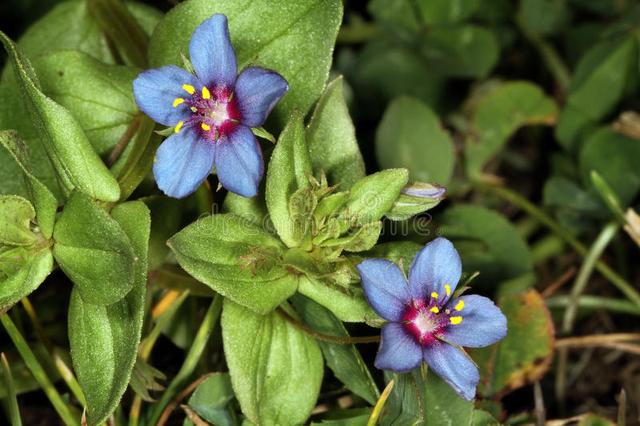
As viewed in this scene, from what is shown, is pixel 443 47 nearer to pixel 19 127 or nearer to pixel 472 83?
pixel 472 83

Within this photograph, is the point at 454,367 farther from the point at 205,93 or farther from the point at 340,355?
the point at 205,93

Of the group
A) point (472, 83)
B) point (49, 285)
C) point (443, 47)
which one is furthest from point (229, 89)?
point (472, 83)

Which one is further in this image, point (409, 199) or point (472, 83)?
point (472, 83)

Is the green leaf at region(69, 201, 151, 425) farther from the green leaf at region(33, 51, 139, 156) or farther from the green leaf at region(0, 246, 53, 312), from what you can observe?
the green leaf at region(33, 51, 139, 156)

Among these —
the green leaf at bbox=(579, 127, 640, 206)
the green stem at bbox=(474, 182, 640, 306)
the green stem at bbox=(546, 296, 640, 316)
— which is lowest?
the green stem at bbox=(546, 296, 640, 316)

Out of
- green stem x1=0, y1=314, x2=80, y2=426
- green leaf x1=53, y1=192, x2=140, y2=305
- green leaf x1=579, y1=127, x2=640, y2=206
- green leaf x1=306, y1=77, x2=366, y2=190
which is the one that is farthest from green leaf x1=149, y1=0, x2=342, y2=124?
green leaf x1=579, y1=127, x2=640, y2=206

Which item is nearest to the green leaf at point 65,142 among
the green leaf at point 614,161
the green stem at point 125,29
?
the green stem at point 125,29

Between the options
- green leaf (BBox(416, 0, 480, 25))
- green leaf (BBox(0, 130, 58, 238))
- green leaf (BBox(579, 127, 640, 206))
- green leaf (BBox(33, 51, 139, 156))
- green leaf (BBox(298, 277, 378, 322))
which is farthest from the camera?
green leaf (BBox(416, 0, 480, 25))
